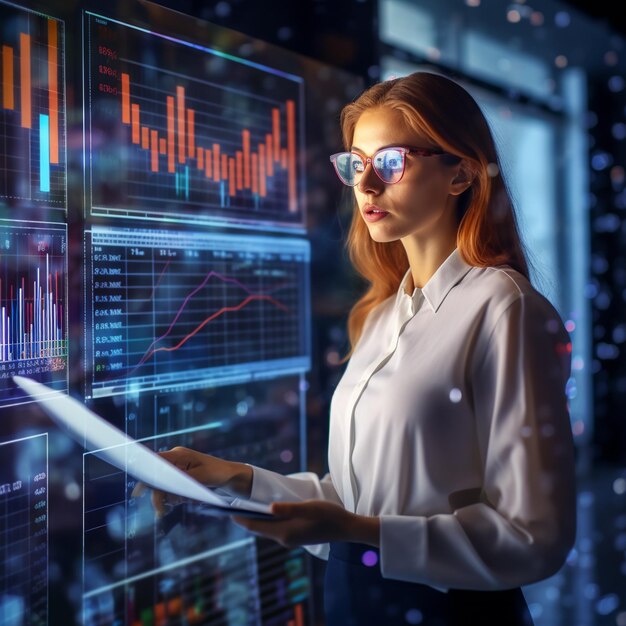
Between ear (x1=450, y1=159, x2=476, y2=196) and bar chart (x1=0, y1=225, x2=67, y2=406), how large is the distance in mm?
675

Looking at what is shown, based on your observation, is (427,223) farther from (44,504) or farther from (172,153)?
(44,504)

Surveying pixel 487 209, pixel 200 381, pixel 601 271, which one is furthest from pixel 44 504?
pixel 601 271

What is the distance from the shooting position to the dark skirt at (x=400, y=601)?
3.74ft

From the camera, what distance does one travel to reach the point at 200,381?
153 centimetres

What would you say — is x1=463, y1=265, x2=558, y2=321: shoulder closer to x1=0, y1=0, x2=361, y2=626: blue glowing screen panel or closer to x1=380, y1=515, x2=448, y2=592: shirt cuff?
x1=380, y1=515, x2=448, y2=592: shirt cuff

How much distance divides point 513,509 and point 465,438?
13cm

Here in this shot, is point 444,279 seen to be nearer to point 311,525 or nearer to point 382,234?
point 382,234

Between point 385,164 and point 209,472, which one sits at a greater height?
point 385,164

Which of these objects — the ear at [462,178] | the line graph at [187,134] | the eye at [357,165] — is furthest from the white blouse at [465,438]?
the line graph at [187,134]

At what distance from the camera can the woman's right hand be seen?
3.96ft

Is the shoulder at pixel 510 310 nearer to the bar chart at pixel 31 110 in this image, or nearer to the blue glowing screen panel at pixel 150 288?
the blue glowing screen panel at pixel 150 288

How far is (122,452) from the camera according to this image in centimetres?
135

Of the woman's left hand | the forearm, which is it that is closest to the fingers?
the woman's left hand

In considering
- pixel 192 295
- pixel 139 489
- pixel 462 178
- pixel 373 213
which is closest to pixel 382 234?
pixel 373 213
